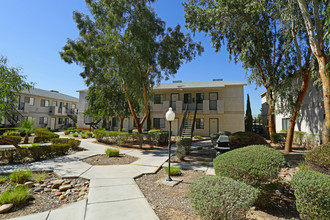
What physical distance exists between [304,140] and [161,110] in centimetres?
1565

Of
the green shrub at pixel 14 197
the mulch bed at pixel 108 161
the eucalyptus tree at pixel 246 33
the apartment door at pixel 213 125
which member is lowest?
the mulch bed at pixel 108 161

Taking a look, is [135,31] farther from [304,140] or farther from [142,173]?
[304,140]

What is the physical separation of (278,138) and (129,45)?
1336cm

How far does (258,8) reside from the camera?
981 cm

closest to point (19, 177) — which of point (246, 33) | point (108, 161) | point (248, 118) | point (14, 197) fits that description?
point (14, 197)

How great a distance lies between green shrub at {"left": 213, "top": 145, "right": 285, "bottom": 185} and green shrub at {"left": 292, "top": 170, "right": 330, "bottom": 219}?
1.86 feet

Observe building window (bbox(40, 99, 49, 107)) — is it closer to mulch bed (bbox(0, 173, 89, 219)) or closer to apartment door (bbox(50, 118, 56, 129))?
apartment door (bbox(50, 118, 56, 129))

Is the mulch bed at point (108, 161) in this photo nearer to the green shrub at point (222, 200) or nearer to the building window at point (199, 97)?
the green shrub at point (222, 200)

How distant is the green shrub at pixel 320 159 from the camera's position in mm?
4598

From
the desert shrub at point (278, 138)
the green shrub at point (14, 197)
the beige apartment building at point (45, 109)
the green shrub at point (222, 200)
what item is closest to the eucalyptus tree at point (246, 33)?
the desert shrub at point (278, 138)

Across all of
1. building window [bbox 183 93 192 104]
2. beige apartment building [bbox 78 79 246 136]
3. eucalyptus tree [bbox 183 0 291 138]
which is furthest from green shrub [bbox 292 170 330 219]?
building window [bbox 183 93 192 104]

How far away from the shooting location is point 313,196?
2.64 metres

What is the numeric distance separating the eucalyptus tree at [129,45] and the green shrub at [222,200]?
10419mm

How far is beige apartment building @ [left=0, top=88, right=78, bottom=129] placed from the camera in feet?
83.2
